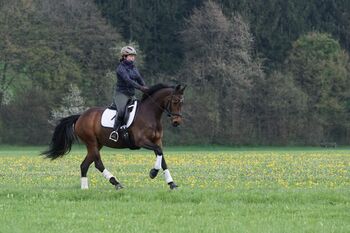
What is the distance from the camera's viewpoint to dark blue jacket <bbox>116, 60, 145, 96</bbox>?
21.2 m

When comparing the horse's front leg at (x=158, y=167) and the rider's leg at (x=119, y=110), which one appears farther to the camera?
the rider's leg at (x=119, y=110)

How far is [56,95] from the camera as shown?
271 ft

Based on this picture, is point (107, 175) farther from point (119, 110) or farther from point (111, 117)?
point (119, 110)

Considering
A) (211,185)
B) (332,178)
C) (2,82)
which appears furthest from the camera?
(2,82)

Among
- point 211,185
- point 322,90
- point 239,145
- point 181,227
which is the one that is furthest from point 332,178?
point 322,90

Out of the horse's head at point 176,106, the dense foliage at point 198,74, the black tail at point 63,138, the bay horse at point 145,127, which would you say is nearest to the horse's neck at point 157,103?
the bay horse at point 145,127

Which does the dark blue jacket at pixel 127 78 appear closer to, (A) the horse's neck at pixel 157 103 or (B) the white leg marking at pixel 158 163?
(A) the horse's neck at pixel 157 103

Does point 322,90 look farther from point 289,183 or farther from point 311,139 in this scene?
point 289,183

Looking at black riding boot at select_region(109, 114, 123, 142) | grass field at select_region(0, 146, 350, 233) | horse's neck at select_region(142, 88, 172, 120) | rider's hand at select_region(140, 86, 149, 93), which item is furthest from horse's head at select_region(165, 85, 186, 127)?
grass field at select_region(0, 146, 350, 233)

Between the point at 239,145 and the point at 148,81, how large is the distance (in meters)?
13.3

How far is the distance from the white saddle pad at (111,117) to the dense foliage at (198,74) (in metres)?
58.1

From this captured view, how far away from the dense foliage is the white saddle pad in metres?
58.1

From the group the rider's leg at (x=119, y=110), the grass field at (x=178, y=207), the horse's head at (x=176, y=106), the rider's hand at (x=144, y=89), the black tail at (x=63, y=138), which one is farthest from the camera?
the black tail at (x=63, y=138)

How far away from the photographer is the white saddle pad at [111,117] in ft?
70.0
